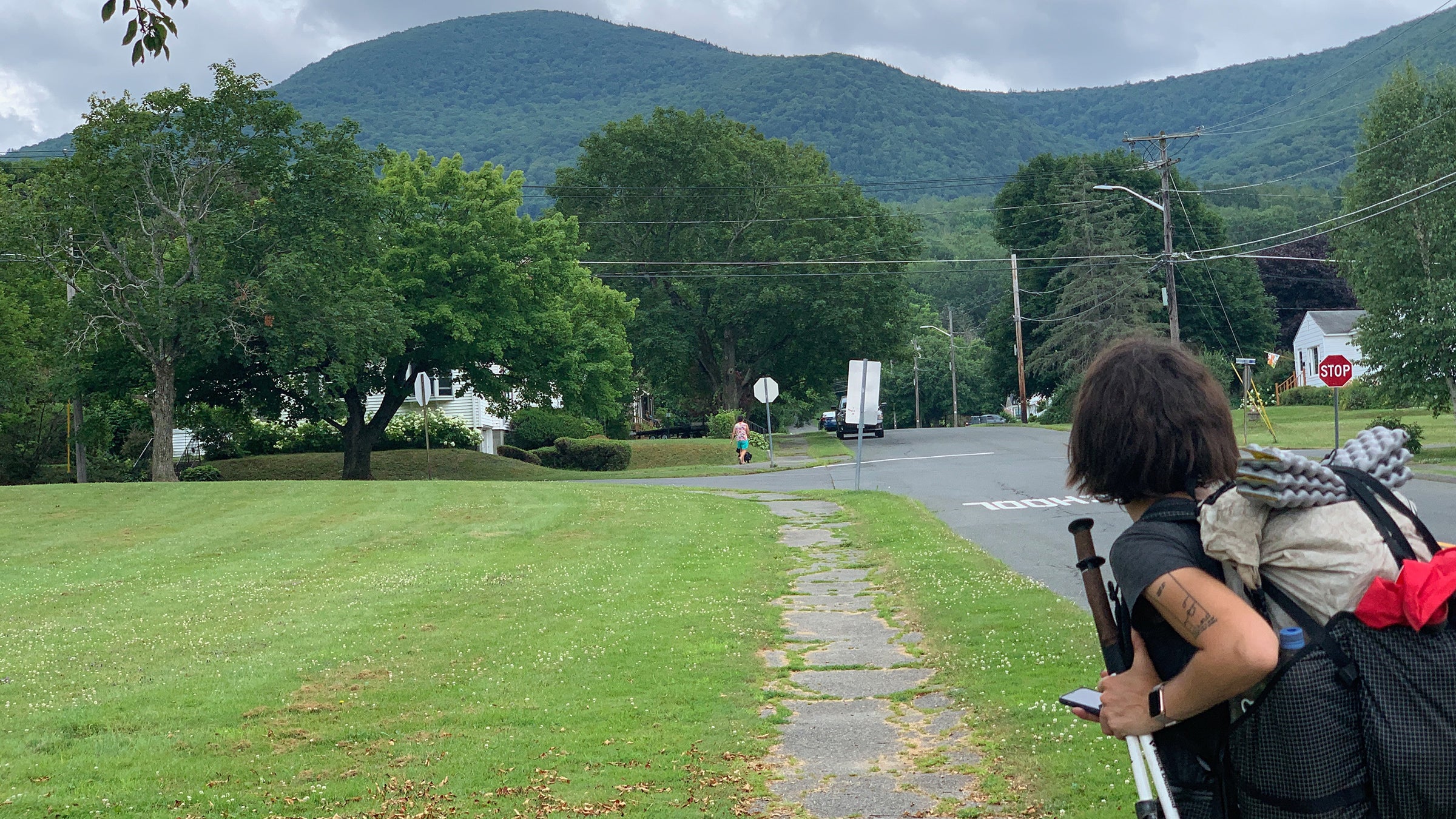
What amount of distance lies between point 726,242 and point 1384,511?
58.6 m

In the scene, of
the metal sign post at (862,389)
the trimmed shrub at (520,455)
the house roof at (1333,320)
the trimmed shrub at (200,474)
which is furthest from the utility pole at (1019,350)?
the metal sign post at (862,389)

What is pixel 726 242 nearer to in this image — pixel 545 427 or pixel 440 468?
pixel 545 427

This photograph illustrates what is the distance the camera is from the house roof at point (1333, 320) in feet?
246

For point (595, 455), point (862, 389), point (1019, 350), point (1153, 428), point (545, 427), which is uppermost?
point (1019, 350)

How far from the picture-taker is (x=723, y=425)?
177ft

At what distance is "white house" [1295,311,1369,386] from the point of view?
245 ft

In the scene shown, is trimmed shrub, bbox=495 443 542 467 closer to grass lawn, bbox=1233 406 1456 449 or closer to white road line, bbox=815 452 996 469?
white road line, bbox=815 452 996 469

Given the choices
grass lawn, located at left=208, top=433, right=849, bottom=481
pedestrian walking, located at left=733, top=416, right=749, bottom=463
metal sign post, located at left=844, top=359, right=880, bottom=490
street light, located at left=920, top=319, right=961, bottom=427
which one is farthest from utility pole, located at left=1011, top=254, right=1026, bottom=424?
metal sign post, located at left=844, top=359, right=880, bottom=490

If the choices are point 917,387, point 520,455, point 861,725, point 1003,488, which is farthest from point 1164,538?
point 917,387

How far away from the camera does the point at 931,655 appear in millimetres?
9289

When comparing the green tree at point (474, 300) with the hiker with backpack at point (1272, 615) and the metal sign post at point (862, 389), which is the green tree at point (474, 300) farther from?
the hiker with backpack at point (1272, 615)

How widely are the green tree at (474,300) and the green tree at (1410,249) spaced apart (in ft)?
74.3

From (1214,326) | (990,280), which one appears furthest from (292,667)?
(990,280)

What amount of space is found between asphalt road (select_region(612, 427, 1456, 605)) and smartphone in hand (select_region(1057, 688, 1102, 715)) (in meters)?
1.49
